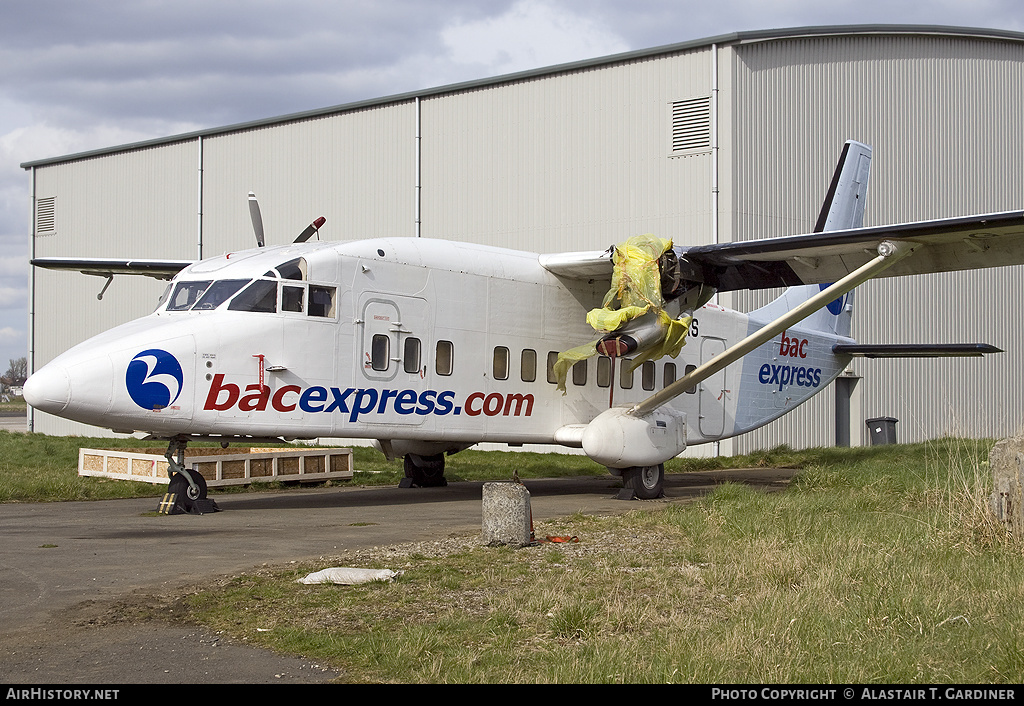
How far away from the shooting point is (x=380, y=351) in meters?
13.7

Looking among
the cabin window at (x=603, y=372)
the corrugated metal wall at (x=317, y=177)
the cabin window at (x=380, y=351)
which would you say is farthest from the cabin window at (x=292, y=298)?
the corrugated metal wall at (x=317, y=177)

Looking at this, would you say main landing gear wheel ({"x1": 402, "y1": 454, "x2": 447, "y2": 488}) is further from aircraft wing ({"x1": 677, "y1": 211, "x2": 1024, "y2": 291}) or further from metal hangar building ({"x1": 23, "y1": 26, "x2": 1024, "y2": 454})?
metal hangar building ({"x1": 23, "y1": 26, "x2": 1024, "y2": 454})

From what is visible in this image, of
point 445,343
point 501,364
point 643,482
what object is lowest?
point 643,482

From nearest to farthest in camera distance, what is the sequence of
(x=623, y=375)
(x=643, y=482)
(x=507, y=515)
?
1. (x=507, y=515)
2. (x=643, y=482)
3. (x=623, y=375)

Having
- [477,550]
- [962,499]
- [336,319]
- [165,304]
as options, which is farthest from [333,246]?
[962,499]

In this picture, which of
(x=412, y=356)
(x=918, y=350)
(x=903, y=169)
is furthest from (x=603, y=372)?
(x=903, y=169)

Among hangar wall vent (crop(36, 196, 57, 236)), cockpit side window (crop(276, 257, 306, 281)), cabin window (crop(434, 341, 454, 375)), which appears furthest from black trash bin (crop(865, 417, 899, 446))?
hangar wall vent (crop(36, 196, 57, 236))

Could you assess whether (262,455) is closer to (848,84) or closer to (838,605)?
(838,605)

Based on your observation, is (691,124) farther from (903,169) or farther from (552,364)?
(552,364)

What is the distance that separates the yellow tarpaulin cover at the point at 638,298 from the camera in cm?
1367

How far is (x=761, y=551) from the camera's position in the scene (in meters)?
8.70

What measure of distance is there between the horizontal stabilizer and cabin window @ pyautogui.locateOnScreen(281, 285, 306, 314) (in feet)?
38.3

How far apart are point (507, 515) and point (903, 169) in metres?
23.2

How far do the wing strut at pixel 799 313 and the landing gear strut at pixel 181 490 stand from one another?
6.47m
